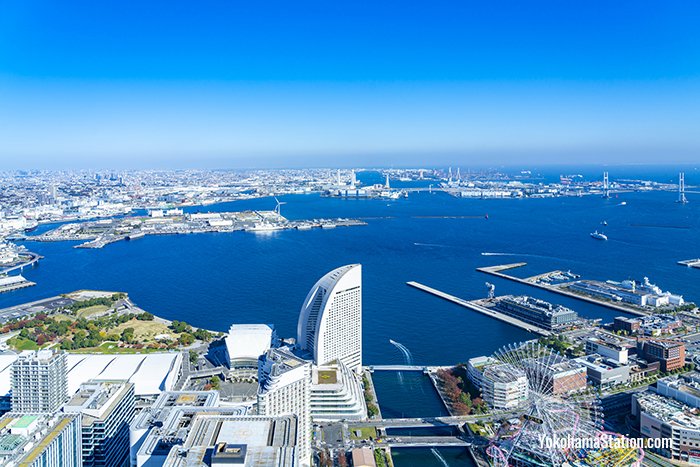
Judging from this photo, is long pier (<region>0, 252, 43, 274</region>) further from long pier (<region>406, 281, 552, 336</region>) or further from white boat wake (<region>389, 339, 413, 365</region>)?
white boat wake (<region>389, 339, 413, 365</region>)

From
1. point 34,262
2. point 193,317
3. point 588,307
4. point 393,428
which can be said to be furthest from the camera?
point 34,262

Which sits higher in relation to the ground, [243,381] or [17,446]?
[17,446]

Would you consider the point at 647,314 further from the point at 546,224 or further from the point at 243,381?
the point at 546,224

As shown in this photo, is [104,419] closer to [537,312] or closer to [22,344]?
[22,344]

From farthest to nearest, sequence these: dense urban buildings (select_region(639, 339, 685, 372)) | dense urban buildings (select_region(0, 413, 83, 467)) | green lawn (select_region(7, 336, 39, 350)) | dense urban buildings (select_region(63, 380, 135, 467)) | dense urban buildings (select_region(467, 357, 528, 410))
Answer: green lawn (select_region(7, 336, 39, 350)) < dense urban buildings (select_region(639, 339, 685, 372)) < dense urban buildings (select_region(467, 357, 528, 410)) < dense urban buildings (select_region(63, 380, 135, 467)) < dense urban buildings (select_region(0, 413, 83, 467))

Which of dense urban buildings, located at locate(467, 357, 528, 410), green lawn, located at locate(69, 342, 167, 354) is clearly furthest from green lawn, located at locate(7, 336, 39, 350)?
dense urban buildings, located at locate(467, 357, 528, 410)

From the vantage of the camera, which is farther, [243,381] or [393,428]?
[243,381]

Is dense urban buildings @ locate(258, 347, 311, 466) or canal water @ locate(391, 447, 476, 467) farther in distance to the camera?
canal water @ locate(391, 447, 476, 467)

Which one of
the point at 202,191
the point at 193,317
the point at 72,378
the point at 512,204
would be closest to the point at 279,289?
the point at 193,317
